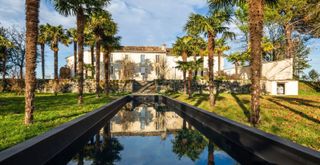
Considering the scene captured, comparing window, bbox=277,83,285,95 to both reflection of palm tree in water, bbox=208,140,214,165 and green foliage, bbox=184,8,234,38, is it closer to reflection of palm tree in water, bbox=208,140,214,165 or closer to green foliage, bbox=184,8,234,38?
green foliage, bbox=184,8,234,38

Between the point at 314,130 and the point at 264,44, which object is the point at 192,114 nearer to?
the point at 314,130

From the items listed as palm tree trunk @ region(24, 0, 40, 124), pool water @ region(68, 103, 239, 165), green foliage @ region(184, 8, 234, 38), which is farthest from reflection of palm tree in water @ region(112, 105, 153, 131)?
green foliage @ region(184, 8, 234, 38)

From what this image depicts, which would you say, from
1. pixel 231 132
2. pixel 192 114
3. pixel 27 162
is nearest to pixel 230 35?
pixel 192 114

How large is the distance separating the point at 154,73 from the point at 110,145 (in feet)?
183

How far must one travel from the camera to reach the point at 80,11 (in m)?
19.7

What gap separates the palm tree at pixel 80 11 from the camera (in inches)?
717

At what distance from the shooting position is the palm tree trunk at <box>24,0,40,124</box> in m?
9.77

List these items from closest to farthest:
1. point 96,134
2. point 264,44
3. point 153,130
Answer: point 96,134 < point 153,130 < point 264,44

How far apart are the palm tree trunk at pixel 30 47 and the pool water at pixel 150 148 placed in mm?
2698

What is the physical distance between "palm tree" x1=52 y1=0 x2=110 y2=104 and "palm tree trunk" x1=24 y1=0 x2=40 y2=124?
778 cm

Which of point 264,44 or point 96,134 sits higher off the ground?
point 264,44

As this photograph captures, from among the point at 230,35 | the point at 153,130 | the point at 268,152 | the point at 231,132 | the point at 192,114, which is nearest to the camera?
the point at 268,152

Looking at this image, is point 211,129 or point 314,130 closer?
point 314,130

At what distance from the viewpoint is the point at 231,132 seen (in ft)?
28.1
